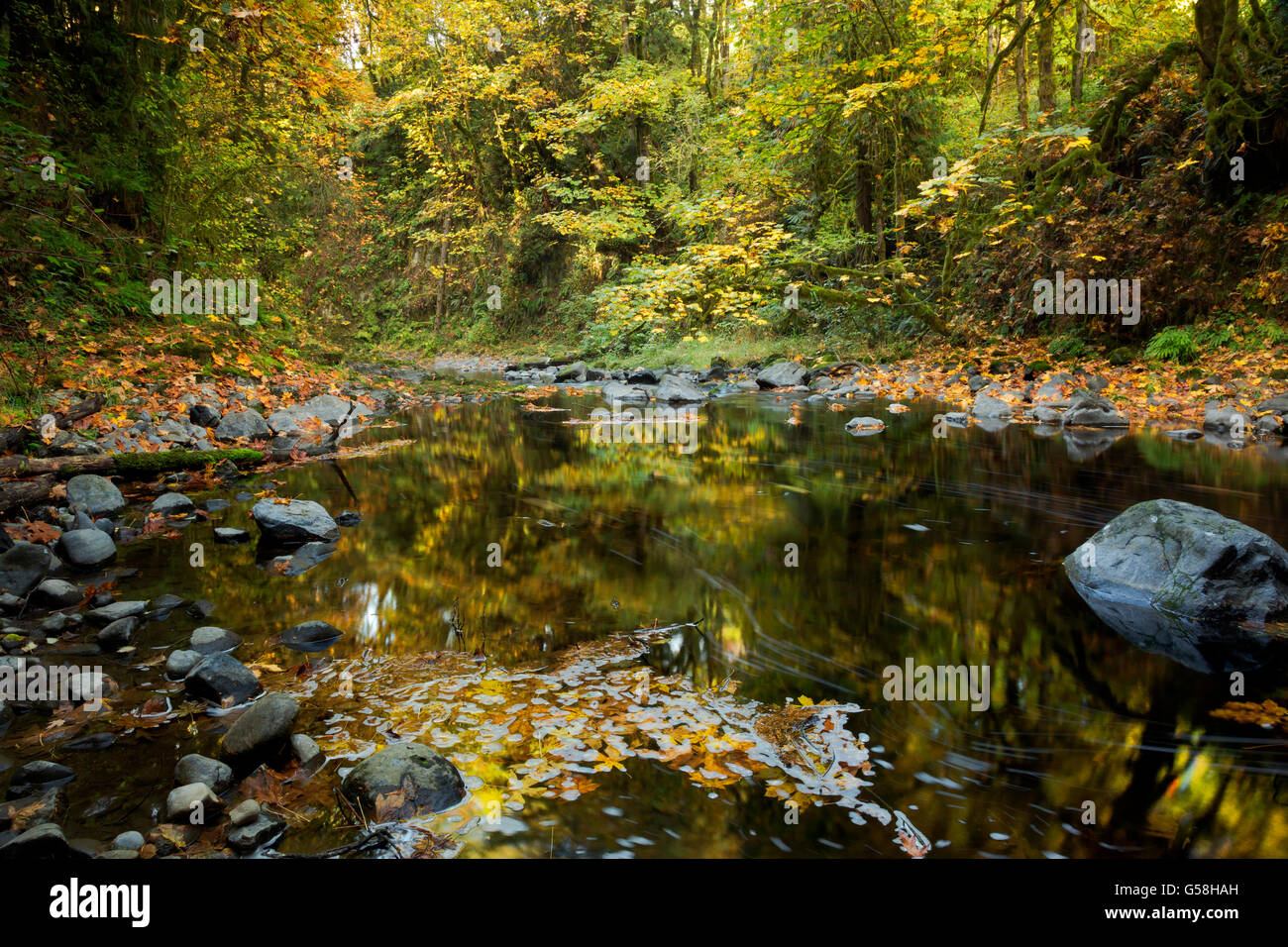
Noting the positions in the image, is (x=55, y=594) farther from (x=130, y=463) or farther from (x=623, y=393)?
(x=623, y=393)

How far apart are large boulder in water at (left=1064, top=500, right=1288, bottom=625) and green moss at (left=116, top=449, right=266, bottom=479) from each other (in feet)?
27.3

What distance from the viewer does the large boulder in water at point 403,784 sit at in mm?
2340

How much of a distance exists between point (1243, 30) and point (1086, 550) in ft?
37.1

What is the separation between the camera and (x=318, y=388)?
42.8ft

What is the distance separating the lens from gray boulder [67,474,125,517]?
19.3ft

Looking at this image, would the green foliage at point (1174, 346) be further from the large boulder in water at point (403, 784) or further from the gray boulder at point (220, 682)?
the gray boulder at point (220, 682)

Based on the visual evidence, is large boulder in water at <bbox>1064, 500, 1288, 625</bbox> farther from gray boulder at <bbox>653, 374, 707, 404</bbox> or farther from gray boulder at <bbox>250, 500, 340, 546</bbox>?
gray boulder at <bbox>653, 374, 707, 404</bbox>

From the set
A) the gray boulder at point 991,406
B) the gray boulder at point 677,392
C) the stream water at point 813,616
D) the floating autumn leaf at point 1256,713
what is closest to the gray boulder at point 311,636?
the stream water at point 813,616

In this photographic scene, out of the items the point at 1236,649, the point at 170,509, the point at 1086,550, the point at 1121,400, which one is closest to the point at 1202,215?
the point at 1121,400

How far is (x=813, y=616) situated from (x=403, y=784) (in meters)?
2.54

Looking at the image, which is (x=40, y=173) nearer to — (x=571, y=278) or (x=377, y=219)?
(x=571, y=278)

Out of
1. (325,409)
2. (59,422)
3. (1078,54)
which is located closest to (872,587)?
(59,422)

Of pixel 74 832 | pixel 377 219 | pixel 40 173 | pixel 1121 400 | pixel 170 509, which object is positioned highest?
pixel 377 219

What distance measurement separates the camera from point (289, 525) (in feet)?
17.9
